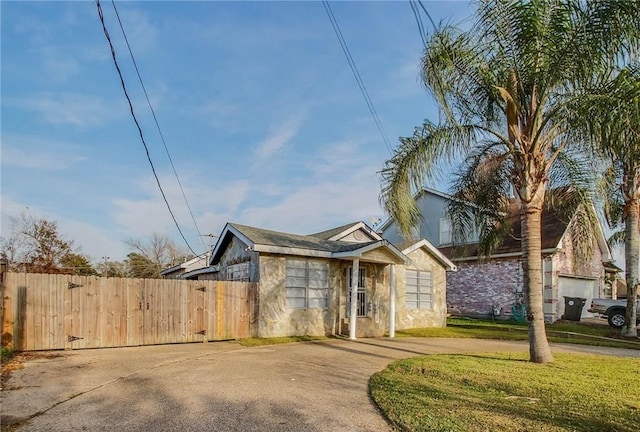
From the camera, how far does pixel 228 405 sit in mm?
5465

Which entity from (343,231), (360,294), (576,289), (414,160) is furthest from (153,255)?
(414,160)

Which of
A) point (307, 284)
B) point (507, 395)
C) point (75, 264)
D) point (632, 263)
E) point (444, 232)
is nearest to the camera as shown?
point (507, 395)

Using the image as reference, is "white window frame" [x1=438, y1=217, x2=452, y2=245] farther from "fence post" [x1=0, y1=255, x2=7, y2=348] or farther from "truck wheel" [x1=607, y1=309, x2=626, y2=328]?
"fence post" [x1=0, y1=255, x2=7, y2=348]

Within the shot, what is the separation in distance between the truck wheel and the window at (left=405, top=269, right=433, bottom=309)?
325 inches

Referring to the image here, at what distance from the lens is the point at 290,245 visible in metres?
13.6

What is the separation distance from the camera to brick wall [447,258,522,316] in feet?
70.0

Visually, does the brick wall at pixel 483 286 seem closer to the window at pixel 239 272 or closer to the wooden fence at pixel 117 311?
the window at pixel 239 272

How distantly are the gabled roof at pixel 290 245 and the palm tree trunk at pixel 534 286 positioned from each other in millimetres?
5633

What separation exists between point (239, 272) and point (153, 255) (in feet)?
116

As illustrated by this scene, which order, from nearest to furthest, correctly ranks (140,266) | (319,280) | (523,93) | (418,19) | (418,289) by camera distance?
(418,19) → (523,93) → (319,280) → (418,289) → (140,266)

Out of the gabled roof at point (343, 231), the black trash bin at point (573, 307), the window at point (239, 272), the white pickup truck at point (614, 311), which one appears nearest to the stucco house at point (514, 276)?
the black trash bin at point (573, 307)

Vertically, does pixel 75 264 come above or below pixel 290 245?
below

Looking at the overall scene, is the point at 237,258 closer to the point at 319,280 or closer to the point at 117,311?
the point at 319,280

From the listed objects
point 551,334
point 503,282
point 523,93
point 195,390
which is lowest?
point 551,334
